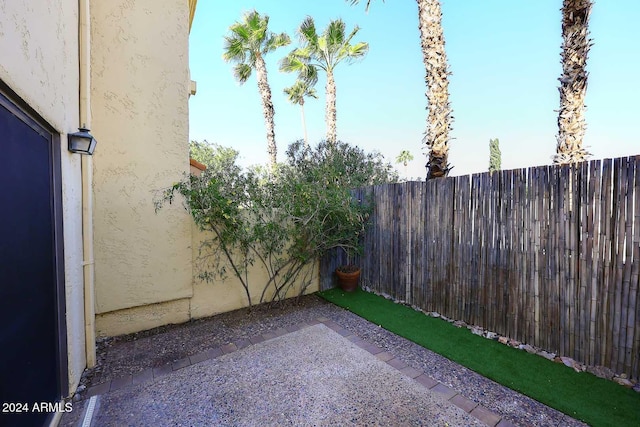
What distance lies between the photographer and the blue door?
181cm

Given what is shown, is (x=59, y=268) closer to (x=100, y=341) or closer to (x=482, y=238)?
(x=100, y=341)

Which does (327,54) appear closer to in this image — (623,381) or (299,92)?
(299,92)

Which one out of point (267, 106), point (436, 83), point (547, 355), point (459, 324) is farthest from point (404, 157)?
point (547, 355)

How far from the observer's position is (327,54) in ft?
45.1

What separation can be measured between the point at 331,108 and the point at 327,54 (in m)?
2.72

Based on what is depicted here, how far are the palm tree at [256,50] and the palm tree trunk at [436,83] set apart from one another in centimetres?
925

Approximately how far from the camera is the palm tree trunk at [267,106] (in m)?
14.2

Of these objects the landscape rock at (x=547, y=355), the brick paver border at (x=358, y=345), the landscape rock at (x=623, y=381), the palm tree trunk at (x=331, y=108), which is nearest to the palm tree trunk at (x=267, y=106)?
the palm tree trunk at (x=331, y=108)

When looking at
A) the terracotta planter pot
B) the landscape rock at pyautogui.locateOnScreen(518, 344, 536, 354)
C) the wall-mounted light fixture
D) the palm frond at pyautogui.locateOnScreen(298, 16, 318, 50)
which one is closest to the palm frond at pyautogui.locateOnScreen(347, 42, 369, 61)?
the palm frond at pyautogui.locateOnScreen(298, 16, 318, 50)

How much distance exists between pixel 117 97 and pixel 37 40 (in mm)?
2518

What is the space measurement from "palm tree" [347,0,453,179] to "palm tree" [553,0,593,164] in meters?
2.24

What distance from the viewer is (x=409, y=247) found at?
18.5 ft

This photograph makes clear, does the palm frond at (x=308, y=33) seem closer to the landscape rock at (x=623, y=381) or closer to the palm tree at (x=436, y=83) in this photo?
the palm tree at (x=436, y=83)

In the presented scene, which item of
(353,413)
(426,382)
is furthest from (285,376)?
(426,382)
